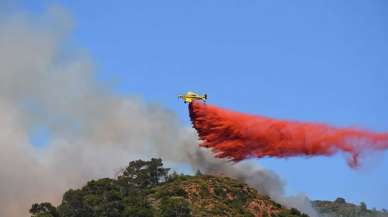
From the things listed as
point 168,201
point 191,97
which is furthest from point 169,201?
point 191,97

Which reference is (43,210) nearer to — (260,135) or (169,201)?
(169,201)

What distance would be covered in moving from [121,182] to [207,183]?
20.7 m

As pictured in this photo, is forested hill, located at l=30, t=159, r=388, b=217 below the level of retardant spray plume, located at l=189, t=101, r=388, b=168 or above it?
above

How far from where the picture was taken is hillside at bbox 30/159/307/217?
164875 mm

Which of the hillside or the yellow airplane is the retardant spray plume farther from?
the hillside

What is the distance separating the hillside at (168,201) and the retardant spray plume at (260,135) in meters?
69.5

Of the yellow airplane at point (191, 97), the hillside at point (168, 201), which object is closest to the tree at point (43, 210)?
the hillside at point (168, 201)

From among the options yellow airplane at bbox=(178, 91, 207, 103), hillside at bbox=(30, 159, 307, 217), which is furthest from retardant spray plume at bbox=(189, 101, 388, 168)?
hillside at bbox=(30, 159, 307, 217)

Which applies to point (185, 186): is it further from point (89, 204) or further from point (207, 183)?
point (89, 204)

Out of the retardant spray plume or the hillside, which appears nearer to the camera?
the retardant spray plume

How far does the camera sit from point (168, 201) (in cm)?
17075

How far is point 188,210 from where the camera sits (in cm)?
16312

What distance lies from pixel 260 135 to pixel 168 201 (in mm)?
82336

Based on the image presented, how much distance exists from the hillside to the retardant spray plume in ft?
228
